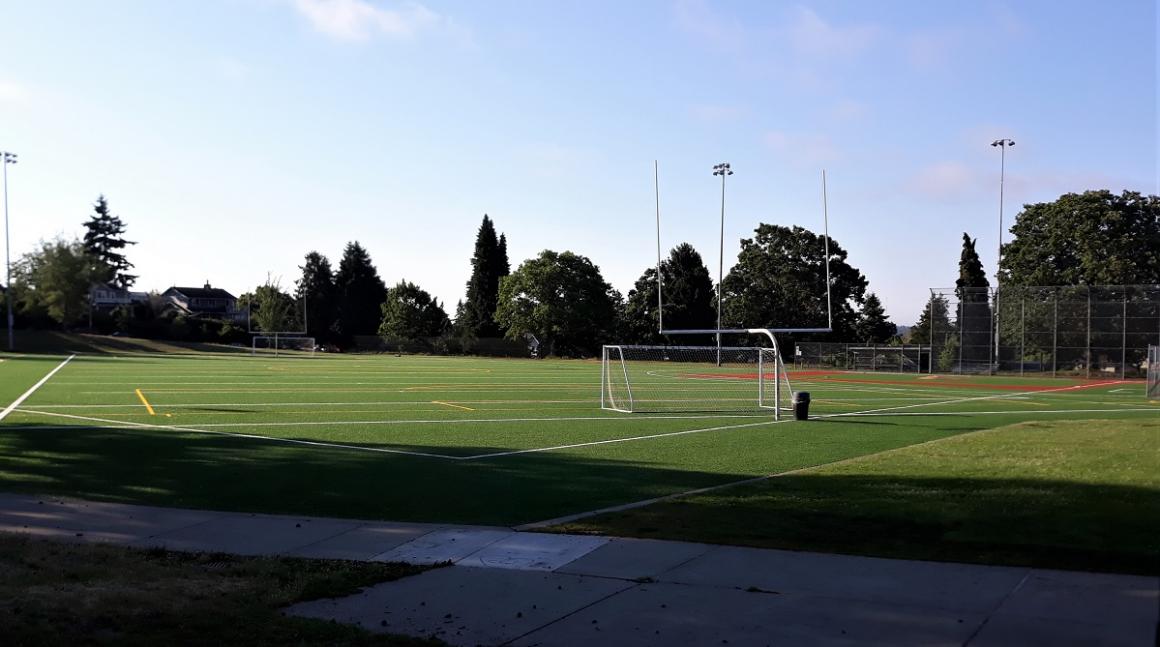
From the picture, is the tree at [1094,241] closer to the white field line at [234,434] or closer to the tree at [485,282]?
the tree at [485,282]

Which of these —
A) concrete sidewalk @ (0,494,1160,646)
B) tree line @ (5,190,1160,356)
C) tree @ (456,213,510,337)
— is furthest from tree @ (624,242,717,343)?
concrete sidewalk @ (0,494,1160,646)

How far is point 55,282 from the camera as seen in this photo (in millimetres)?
90312

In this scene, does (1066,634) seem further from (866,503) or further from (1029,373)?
(1029,373)

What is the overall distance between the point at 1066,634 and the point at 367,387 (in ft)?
98.2

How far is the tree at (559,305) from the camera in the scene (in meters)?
90.7

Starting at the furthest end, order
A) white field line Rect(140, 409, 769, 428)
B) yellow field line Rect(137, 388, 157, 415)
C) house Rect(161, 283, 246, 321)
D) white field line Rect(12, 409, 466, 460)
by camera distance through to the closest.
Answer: house Rect(161, 283, 246, 321), yellow field line Rect(137, 388, 157, 415), white field line Rect(140, 409, 769, 428), white field line Rect(12, 409, 466, 460)

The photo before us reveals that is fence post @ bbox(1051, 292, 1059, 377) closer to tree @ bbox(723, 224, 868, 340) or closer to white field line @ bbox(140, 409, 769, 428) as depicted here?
tree @ bbox(723, 224, 868, 340)

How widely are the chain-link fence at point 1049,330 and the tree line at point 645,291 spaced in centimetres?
48

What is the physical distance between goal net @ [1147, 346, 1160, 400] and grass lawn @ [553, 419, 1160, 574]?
22290mm

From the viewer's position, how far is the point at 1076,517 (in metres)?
9.02

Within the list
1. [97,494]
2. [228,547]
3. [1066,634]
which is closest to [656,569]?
[1066,634]

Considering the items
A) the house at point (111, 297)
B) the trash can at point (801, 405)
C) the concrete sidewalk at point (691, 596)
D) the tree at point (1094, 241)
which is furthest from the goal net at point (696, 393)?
the house at point (111, 297)

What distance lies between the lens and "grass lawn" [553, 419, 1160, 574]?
7.95 meters

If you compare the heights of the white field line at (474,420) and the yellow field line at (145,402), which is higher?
the white field line at (474,420)
